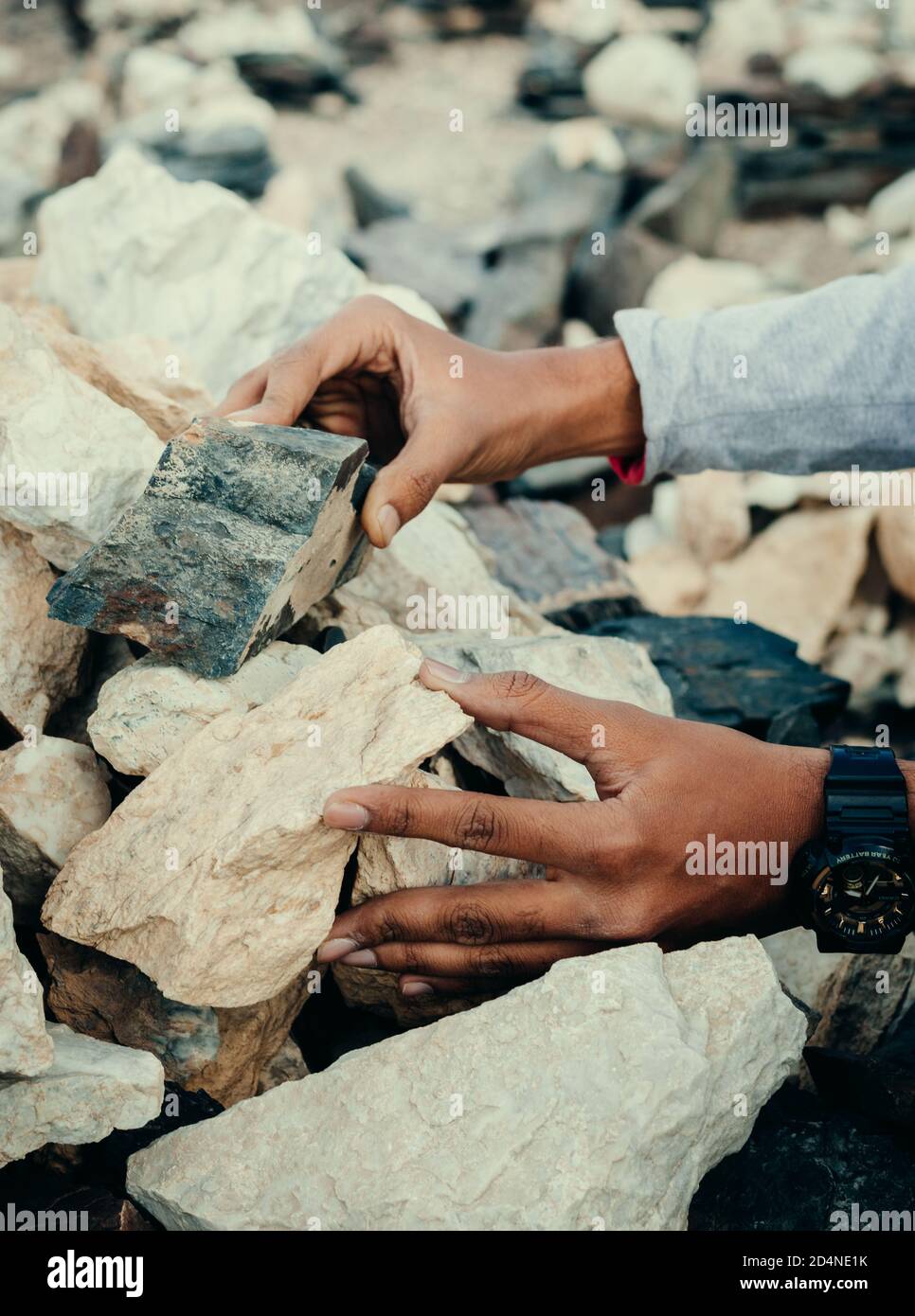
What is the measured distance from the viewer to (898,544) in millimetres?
5375

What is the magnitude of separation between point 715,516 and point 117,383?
357cm

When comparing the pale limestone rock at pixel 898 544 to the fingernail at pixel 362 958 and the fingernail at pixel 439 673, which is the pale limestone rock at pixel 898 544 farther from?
the fingernail at pixel 362 958

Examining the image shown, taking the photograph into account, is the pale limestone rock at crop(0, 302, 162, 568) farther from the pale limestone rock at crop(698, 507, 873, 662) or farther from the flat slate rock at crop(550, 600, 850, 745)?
the pale limestone rock at crop(698, 507, 873, 662)

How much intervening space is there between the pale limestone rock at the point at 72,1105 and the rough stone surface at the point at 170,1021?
212 mm

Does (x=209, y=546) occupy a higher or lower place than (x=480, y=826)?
higher

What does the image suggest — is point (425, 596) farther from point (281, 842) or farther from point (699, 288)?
point (699, 288)

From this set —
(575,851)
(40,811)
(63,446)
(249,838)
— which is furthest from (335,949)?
(63,446)

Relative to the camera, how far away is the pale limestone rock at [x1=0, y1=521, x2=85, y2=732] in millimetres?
2342

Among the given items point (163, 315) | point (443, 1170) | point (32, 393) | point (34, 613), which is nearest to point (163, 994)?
point (443, 1170)

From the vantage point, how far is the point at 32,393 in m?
2.40

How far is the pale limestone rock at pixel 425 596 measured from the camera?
2.74 metres

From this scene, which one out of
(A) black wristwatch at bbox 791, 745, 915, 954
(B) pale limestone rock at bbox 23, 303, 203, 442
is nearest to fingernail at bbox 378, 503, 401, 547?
(B) pale limestone rock at bbox 23, 303, 203, 442

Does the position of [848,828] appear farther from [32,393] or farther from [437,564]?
[32,393]

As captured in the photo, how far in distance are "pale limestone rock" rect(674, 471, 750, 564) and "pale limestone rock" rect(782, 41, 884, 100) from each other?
4971 millimetres
